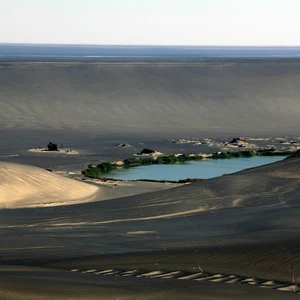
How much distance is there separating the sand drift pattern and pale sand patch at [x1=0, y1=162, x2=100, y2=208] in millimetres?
9767

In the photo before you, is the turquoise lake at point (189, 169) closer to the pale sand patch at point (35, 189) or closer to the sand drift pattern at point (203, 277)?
the pale sand patch at point (35, 189)

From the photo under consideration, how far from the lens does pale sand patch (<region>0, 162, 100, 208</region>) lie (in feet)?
65.2

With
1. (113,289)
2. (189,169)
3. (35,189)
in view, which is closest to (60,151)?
(189,169)

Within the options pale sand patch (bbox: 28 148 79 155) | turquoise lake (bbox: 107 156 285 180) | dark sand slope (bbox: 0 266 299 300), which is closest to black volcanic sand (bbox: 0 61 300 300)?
dark sand slope (bbox: 0 266 299 300)

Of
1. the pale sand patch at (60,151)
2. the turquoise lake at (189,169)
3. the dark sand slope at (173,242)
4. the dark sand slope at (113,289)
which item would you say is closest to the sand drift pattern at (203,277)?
the dark sand slope at (173,242)

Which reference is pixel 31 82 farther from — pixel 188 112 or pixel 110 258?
pixel 110 258

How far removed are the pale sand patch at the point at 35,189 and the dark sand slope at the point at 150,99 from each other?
585 inches

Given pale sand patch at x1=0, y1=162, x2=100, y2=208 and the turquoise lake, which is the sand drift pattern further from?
the turquoise lake

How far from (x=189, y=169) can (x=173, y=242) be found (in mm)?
14837

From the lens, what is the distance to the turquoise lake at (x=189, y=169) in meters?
25.6

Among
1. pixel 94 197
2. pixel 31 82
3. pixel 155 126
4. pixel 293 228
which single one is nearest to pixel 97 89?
pixel 31 82

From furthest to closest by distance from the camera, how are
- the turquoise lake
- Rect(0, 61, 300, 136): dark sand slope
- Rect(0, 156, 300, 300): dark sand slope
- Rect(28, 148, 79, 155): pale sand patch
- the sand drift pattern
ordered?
Rect(0, 61, 300, 136): dark sand slope
Rect(28, 148, 79, 155): pale sand patch
the turquoise lake
the sand drift pattern
Rect(0, 156, 300, 300): dark sand slope

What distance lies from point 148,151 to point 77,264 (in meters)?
20.1

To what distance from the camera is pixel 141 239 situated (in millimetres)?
12969
